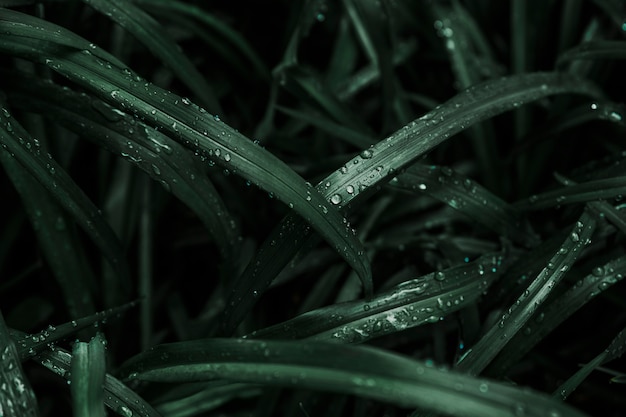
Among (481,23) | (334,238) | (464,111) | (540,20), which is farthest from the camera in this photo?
(481,23)

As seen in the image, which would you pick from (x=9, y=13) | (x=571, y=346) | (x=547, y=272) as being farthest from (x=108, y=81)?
(x=571, y=346)

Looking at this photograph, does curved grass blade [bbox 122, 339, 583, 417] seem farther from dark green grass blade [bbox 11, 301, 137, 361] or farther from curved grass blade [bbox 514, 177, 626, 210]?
curved grass blade [bbox 514, 177, 626, 210]

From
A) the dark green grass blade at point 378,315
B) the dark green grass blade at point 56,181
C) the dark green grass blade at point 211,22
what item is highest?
the dark green grass blade at point 211,22

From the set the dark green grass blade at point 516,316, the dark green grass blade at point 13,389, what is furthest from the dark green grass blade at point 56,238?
the dark green grass blade at point 516,316

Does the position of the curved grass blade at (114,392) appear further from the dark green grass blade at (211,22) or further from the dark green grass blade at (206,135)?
the dark green grass blade at (211,22)

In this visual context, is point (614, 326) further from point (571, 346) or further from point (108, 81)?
point (108, 81)

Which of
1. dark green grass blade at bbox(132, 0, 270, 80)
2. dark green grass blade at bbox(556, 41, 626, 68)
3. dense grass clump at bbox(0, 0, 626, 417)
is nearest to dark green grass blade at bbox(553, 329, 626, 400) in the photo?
dense grass clump at bbox(0, 0, 626, 417)
